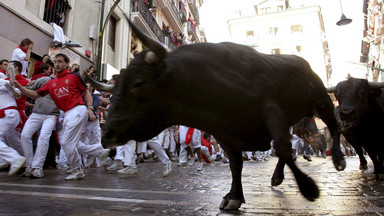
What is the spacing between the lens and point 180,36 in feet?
104

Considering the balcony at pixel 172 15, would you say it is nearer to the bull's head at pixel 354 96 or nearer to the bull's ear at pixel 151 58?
the bull's head at pixel 354 96

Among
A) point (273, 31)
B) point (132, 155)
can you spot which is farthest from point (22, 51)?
point (273, 31)

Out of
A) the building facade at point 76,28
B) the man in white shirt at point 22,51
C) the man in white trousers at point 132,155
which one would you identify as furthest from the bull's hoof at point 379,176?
the man in white shirt at point 22,51

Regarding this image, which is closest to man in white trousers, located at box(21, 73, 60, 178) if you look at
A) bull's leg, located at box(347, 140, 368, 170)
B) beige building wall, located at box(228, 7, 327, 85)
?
bull's leg, located at box(347, 140, 368, 170)

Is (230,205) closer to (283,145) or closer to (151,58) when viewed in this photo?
(283,145)

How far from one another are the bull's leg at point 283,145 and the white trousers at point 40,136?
15.7 feet

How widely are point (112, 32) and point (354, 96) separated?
17.1 metres

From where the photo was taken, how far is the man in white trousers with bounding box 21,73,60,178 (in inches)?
229

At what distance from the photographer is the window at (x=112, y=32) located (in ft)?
63.3

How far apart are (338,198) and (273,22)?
51893 mm

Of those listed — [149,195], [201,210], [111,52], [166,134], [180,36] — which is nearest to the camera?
[201,210]

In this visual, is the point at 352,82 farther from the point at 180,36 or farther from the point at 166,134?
the point at 180,36

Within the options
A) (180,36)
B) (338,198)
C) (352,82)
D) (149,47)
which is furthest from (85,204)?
(180,36)

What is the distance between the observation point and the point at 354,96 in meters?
5.30
